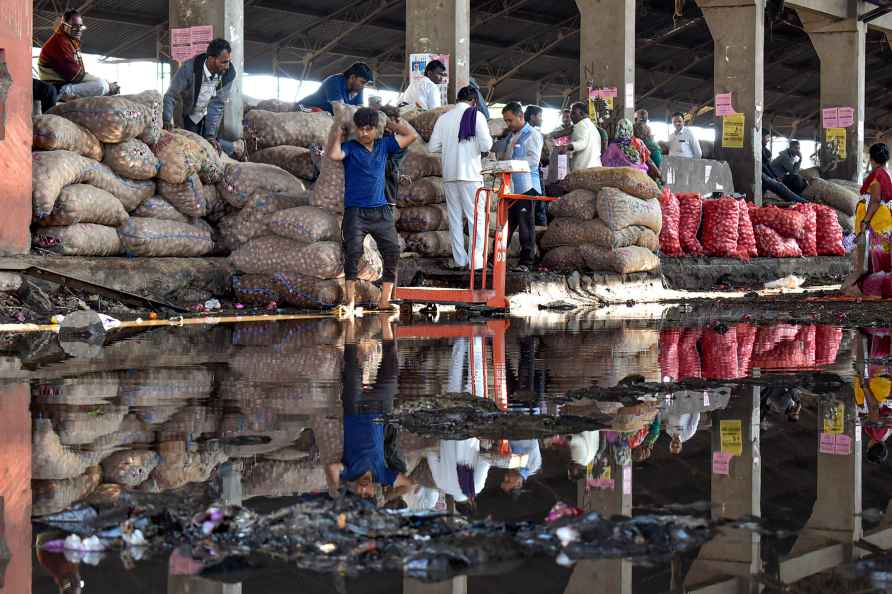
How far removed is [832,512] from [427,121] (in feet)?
27.7

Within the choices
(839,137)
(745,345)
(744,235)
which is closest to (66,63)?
(745,345)

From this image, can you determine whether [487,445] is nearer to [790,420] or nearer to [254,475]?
[254,475]

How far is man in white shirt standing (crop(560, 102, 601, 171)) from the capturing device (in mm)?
11742

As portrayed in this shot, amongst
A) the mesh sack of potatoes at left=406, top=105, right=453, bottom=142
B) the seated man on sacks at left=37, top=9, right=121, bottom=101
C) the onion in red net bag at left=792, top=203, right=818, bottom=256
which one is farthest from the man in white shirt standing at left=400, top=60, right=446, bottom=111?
the onion in red net bag at left=792, top=203, right=818, bottom=256

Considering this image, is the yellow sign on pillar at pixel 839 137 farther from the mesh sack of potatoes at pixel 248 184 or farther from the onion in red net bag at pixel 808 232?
the mesh sack of potatoes at pixel 248 184

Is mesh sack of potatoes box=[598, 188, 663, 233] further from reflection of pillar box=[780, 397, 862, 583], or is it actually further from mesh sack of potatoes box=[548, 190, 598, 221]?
reflection of pillar box=[780, 397, 862, 583]

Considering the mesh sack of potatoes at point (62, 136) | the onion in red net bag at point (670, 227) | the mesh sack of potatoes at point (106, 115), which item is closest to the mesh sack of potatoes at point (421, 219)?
the mesh sack of potatoes at point (106, 115)

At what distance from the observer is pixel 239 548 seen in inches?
71.2

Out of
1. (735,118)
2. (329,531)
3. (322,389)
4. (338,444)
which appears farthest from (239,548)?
(735,118)

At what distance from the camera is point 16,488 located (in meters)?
2.29

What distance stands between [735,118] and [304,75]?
10.3 metres

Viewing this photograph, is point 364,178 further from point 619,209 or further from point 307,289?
point 619,209

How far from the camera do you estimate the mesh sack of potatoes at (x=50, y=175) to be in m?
7.20

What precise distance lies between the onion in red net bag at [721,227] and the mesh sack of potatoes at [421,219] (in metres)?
5.18
